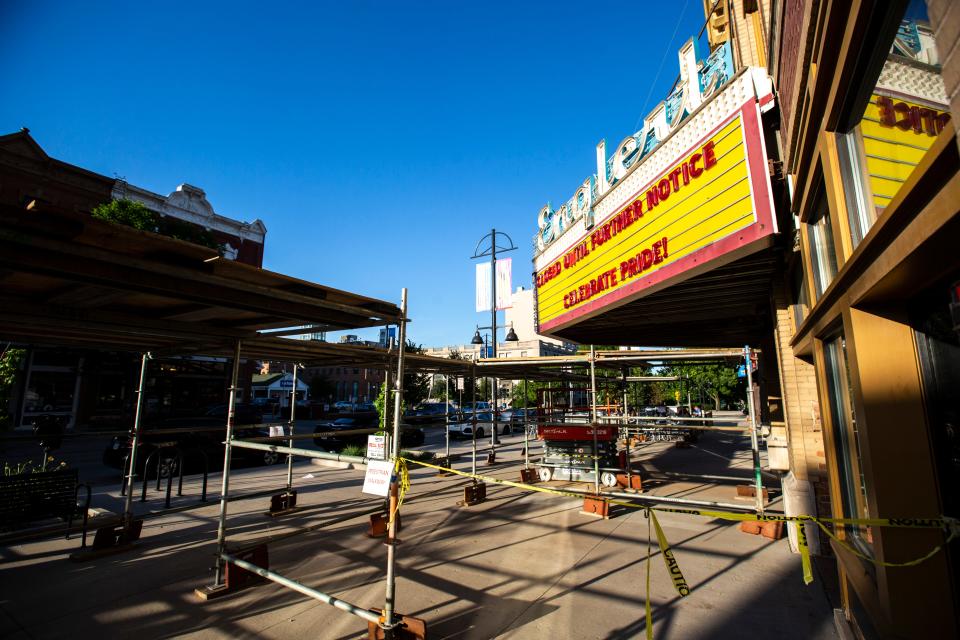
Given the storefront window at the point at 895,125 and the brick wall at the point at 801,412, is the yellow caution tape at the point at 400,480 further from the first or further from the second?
the brick wall at the point at 801,412

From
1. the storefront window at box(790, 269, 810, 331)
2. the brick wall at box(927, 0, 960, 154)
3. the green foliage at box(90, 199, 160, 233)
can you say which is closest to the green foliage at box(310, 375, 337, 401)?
the green foliage at box(90, 199, 160, 233)

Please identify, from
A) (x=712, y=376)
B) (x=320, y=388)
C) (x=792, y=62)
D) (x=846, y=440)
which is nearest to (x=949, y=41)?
(x=846, y=440)

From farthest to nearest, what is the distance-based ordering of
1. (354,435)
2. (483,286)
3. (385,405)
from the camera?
(483,286), (354,435), (385,405)

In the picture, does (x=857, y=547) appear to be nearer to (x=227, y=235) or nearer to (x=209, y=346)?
(x=209, y=346)

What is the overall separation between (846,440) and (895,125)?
8.73ft

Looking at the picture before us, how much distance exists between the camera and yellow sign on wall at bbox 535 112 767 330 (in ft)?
18.0

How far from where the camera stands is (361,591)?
5.04 metres

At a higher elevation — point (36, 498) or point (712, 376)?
point (712, 376)

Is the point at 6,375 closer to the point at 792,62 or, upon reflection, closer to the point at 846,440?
the point at 846,440

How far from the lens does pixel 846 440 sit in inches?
148

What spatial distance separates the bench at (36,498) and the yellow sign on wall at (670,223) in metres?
9.01

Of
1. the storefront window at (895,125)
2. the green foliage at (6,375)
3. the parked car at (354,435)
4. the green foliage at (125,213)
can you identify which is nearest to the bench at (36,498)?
the green foliage at (6,375)

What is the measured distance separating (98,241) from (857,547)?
6.04 meters

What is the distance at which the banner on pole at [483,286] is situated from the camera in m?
19.2
